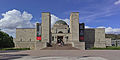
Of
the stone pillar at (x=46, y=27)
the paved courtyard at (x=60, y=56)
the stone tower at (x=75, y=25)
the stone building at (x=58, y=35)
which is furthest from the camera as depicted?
the stone tower at (x=75, y=25)

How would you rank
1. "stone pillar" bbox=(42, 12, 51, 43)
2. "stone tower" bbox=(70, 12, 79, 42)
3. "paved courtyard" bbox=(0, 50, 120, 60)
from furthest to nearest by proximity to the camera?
"stone tower" bbox=(70, 12, 79, 42)
"stone pillar" bbox=(42, 12, 51, 43)
"paved courtyard" bbox=(0, 50, 120, 60)

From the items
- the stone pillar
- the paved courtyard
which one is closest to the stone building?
the stone pillar

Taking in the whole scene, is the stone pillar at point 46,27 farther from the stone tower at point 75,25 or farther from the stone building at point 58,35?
the stone tower at point 75,25

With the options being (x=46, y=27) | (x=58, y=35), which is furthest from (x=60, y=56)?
(x=58, y=35)

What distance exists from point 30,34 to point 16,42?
6668 mm

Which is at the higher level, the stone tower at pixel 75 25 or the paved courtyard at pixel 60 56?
the stone tower at pixel 75 25

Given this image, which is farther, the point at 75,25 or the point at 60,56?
the point at 75,25

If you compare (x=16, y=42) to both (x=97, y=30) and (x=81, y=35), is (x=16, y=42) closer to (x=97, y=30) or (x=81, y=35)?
(x=81, y=35)

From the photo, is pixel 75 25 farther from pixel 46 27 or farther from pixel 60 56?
pixel 60 56

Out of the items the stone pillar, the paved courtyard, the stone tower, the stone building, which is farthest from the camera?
the stone tower

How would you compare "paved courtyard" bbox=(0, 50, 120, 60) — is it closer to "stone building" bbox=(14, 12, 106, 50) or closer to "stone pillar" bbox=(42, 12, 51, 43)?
"stone pillar" bbox=(42, 12, 51, 43)

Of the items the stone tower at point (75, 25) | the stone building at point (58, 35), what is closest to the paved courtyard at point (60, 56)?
the stone building at point (58, 35)

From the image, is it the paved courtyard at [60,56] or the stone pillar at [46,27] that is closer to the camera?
the paved courtyard at [60,56]

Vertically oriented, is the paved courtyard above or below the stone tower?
below
